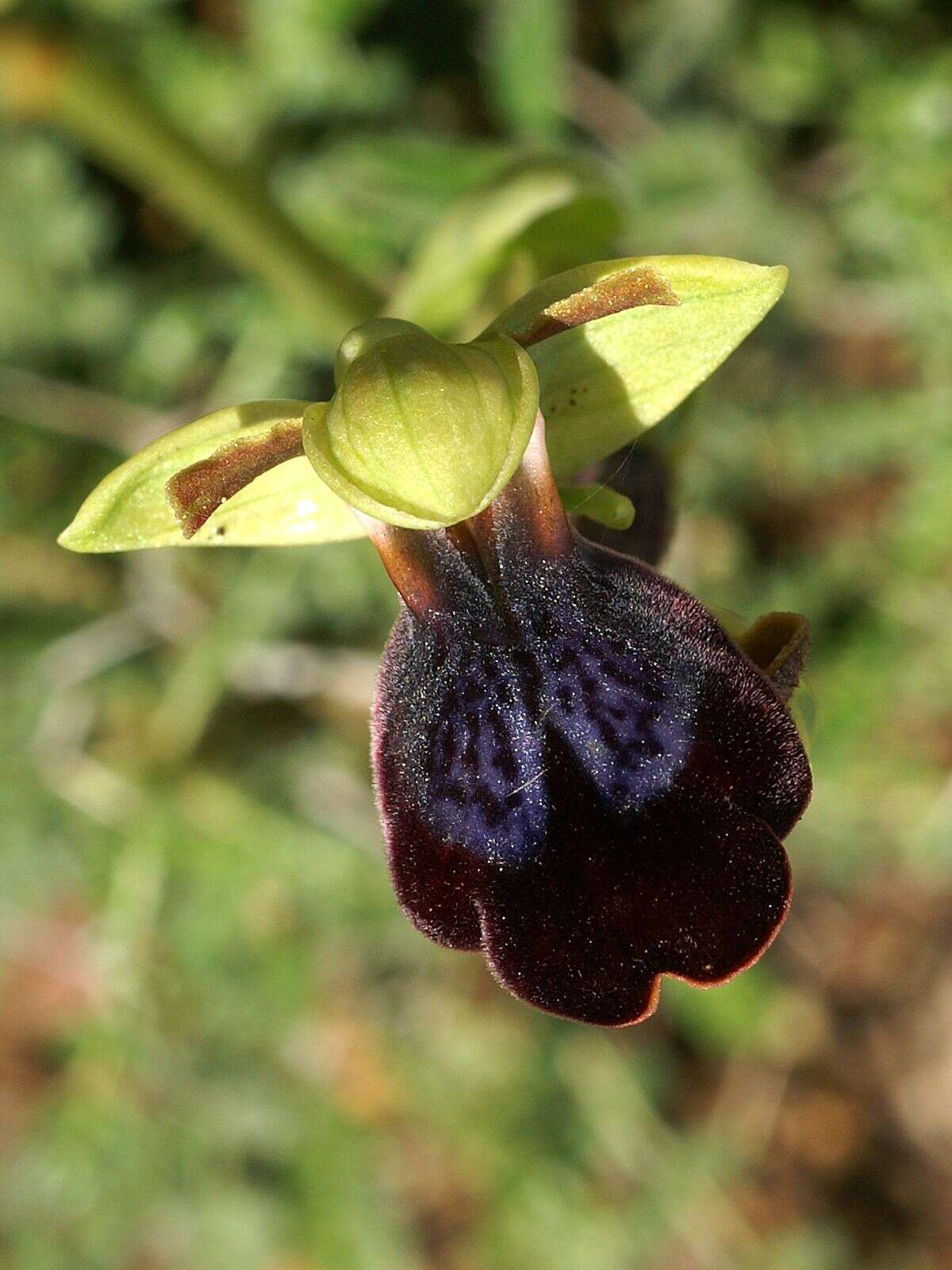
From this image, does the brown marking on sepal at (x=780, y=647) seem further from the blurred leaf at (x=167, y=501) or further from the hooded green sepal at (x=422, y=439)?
the blurred leaf at (x=167, y=501)

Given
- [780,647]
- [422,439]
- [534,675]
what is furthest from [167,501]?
[780,647]

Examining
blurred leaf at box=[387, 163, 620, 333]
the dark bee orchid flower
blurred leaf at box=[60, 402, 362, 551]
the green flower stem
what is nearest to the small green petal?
the dark bee orchid flower

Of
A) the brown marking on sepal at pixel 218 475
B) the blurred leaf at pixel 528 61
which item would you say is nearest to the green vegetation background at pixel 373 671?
the blurred leaf at pixel 528 61

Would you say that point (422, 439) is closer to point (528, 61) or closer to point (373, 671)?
point (528, 61)

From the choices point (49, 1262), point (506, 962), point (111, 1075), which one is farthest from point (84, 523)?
point (49, 1262)

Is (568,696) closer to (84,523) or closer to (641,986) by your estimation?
(641,986)
